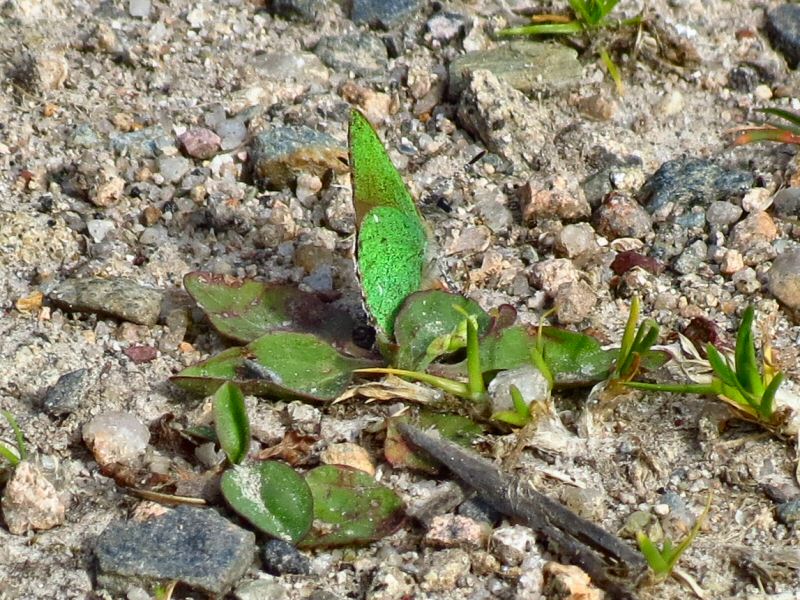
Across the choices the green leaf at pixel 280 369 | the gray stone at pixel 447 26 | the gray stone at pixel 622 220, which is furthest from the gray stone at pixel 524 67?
the green leaf at pixel 280 369

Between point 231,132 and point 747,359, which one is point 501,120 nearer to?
point 231,132

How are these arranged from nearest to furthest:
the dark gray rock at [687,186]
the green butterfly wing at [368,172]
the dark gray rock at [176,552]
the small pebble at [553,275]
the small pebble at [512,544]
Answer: the dark gray rock at [176,552] → the small pebble at [512,544] → the green butterfly wing at [368,172] → the small pebble at [553,275] → the dark gray rock at [687,186]

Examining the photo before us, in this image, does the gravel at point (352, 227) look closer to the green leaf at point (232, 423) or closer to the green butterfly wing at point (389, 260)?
the green leaf at point (232, 423)

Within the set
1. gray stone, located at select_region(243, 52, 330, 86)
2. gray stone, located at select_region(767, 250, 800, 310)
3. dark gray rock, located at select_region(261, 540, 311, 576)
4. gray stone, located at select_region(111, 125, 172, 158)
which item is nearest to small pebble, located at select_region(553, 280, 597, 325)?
gray stone, located at select_region(767, 250, 800, 310)

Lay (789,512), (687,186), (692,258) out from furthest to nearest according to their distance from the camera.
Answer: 1. (687,186)
2. (692,258)
3. (789,512)

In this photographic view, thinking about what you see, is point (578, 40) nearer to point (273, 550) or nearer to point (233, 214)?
point (233, 214)

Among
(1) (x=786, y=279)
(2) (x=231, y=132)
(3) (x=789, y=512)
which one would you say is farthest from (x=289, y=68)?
(3) (x=789, y=512)
